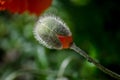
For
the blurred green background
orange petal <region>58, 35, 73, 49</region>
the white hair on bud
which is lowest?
orange petal <region>58, 35, 73, 49</region>

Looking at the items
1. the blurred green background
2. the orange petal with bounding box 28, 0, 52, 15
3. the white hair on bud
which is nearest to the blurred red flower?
the orange petal with bounding box 28, 0, 52, 15

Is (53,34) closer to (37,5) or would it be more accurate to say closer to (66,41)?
(66,41)

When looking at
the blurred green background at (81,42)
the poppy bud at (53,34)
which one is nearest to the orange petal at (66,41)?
the poppy bud at (53,34)

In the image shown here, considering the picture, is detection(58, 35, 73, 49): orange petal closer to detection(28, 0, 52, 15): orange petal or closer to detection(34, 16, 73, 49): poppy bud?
detection(34, 16, 73, 49): poppy bud

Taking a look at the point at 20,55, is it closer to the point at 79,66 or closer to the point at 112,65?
the point at 79,66

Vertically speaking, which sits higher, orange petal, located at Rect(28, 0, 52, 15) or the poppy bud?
orange petal, located at Rect(28, 0, 52, 15)

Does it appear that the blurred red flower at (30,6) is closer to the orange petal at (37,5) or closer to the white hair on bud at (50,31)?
the orange petal at (37,5)

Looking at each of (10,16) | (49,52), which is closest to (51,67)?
(49,52)

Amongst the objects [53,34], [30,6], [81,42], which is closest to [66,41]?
[53,34]
